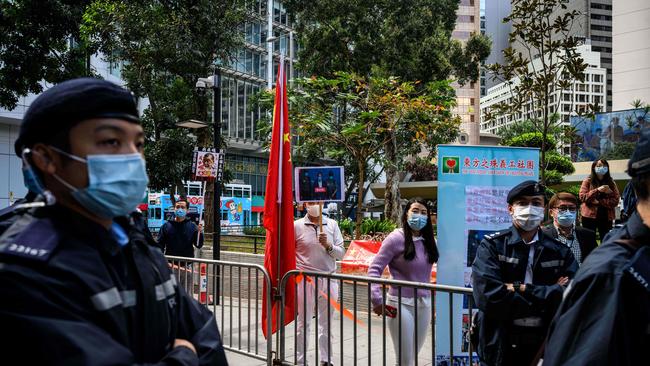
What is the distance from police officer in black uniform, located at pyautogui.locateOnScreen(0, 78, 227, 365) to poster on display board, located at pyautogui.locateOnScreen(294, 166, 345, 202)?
4892 millimetres

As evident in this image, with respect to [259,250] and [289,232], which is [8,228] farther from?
[259,250]

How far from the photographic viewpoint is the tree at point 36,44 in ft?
48.4

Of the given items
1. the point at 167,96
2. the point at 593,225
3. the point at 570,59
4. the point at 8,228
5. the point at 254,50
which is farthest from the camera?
the point at 254,50

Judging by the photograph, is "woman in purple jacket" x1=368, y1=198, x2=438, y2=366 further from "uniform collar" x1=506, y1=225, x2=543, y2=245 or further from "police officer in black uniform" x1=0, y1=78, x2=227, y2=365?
"police officer in black uniform" x1=0, y1=78, x2=227, y2=365

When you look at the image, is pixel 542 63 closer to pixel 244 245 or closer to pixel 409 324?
pixel 409 324

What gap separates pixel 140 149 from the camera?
1866 mm

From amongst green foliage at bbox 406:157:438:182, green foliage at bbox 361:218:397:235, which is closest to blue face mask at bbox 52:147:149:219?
green foliage at bbox 361:218:397:235

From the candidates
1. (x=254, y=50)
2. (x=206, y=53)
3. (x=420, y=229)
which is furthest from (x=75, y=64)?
(x=254, y=50)

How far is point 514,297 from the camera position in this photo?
3465 mm

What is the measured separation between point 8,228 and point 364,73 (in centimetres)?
2144

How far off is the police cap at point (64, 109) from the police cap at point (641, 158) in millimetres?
1747

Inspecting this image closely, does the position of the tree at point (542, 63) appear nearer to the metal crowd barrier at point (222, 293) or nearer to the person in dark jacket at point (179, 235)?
the metal crowd barrier at point (222, 293)

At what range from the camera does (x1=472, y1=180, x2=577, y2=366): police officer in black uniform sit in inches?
138

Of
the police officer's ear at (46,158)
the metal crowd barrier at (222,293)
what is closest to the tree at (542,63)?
the metal crowd barrier at (222,293)
